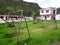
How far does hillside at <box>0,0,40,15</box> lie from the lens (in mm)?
78506

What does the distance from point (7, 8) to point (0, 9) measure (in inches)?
284

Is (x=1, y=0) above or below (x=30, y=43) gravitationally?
above

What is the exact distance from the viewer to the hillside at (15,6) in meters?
78.5

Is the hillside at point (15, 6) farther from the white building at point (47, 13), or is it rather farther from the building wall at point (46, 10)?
the white building at point (47, 13)

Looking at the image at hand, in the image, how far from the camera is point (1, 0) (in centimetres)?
8219

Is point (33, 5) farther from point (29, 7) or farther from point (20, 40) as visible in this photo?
point (20, 40)

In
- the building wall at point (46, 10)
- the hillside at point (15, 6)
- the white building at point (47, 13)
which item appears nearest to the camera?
the hillside at point (15, 6)

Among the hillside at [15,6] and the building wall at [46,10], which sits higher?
the hillside at [15,6]

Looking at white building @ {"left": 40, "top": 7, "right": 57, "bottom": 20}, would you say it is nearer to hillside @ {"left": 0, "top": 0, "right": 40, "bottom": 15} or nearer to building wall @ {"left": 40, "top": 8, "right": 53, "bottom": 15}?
building wall @ {"left": 40, "top": 8, "right": 53, "bottom": 15}

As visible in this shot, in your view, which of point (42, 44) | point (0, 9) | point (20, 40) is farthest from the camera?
point (0, 9)

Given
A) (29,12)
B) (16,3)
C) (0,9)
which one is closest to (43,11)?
(29,12)

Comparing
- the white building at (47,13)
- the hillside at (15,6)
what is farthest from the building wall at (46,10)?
the hillside at (15,6)

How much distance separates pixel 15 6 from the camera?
8662 centimetres

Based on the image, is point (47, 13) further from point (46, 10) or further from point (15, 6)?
point (15, 6)
